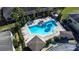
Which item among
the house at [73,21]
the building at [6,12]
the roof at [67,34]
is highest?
the building at [6,12]

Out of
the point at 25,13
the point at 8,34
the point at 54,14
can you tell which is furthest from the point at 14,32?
the point at 54,14

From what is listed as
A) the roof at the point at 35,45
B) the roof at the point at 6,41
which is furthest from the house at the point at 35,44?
the roof at the point at 6,41

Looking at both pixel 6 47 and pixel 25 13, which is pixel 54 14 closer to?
pixel 25 13

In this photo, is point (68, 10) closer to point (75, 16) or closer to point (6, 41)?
point (75, 16)

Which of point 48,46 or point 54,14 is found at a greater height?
point 54,14

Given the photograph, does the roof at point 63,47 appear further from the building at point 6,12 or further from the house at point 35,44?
the building at point 6,12

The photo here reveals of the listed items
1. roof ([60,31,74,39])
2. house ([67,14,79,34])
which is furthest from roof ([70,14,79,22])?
roof ([60,31,74,39])
